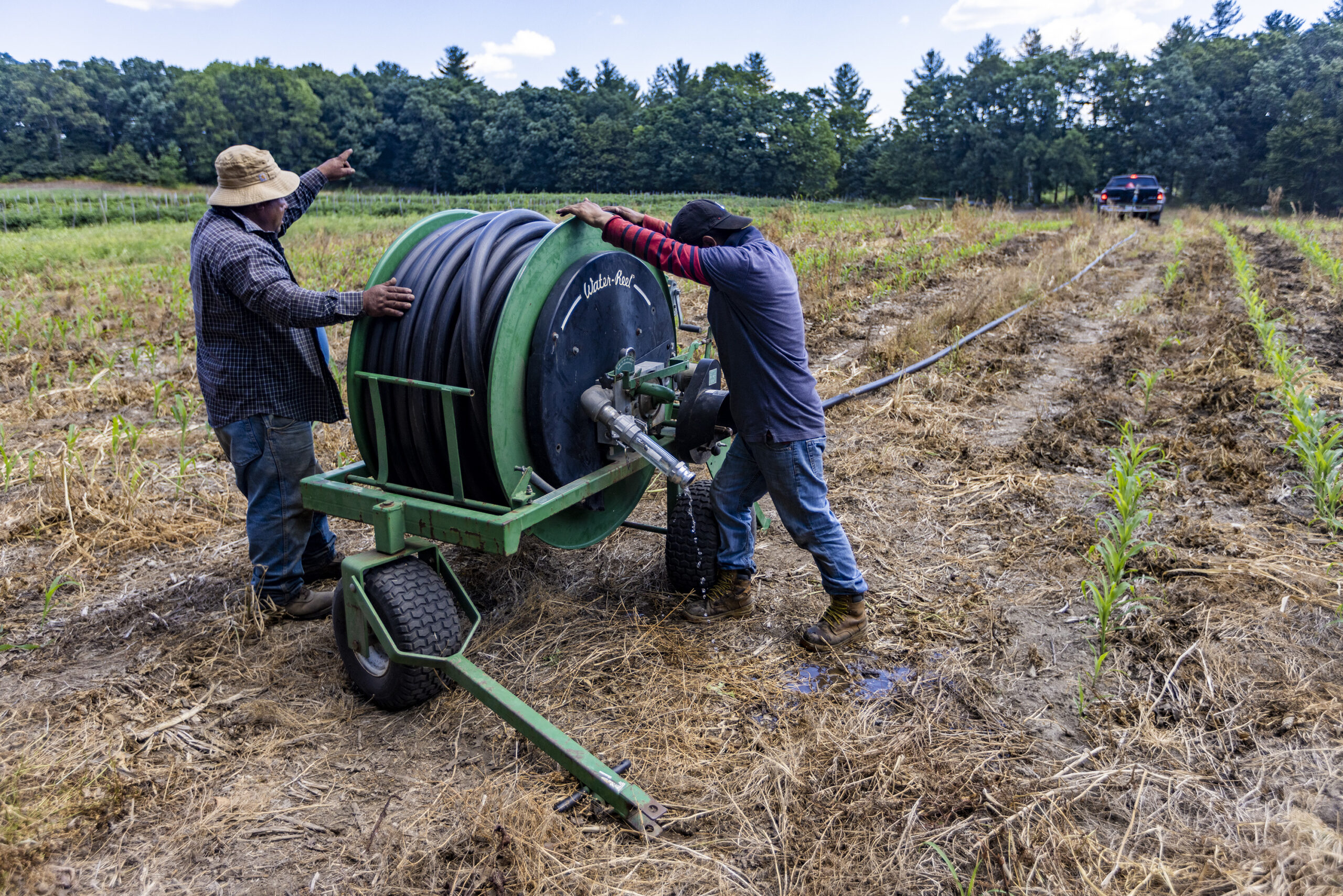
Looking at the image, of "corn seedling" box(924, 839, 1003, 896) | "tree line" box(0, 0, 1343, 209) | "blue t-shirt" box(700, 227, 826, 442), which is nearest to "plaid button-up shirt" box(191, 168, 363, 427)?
"blue t-shirt" box(700, 227, 826, 442)

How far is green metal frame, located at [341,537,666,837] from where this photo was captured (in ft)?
9.15

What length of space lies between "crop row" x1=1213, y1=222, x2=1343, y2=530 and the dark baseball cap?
3889 millimetres

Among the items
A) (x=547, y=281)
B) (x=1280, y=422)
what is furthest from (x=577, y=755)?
(x=1280, y=422)

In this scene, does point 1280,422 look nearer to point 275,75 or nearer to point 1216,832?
point 1216,832

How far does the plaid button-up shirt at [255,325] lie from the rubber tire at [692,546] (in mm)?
1666

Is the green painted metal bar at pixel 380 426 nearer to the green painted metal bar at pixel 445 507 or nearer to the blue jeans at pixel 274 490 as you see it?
the green painted metal bar at pixel 445 507

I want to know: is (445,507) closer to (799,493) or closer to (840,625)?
(799,493)

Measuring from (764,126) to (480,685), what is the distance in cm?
6930

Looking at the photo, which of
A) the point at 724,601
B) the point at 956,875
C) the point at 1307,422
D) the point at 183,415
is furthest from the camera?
the point at 183,415

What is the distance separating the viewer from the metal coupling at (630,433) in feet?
11.4

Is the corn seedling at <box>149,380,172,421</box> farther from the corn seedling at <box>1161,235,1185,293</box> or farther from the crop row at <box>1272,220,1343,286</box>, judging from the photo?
the crop row at <box>1272,220,1343,286</box>

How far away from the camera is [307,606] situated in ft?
13.5

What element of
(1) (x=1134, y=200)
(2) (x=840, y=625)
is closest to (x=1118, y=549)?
(2) (x=840, y=625)

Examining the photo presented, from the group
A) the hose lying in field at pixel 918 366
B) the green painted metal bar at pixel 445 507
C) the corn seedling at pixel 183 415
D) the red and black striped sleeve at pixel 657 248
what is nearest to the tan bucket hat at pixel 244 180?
the green painted metal bar at pixel 445 507
